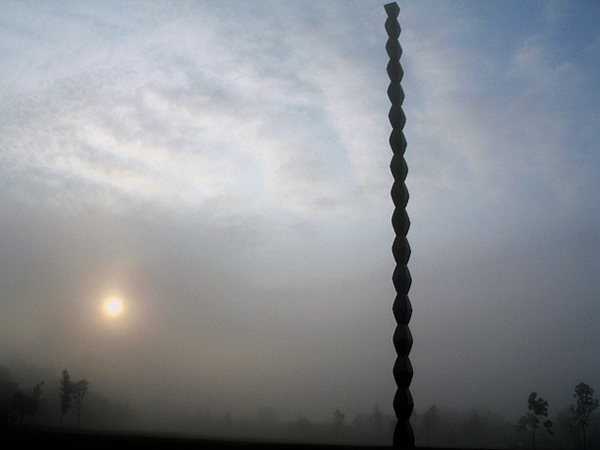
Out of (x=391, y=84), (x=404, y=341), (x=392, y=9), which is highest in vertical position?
(x=392, y=9)

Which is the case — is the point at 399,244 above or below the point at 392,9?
below

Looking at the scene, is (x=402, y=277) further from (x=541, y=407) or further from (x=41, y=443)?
(x=541, y=407)

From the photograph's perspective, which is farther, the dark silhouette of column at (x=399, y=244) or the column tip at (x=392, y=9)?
the column tip at (x=392, y=9)

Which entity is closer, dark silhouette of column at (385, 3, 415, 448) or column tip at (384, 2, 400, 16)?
dark silhouette of column at (385, 3, 415, 448)

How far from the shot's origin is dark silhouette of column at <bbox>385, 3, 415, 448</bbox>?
31.3 feet

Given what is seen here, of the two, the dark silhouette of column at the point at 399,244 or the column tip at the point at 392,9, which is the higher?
the column tip at the point at 392,9

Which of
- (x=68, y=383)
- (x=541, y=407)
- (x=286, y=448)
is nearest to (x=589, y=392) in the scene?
(x=541, y=407)

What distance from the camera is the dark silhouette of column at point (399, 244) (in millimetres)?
9531

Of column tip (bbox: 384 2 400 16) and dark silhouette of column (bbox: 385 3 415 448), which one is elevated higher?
column tip (bbox: 384 2 400 16)

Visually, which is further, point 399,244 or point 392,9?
point 392,9

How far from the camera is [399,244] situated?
34.9 ft

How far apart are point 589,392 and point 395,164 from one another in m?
120

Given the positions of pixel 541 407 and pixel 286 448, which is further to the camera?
pixel 541 407

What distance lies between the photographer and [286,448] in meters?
6.96
